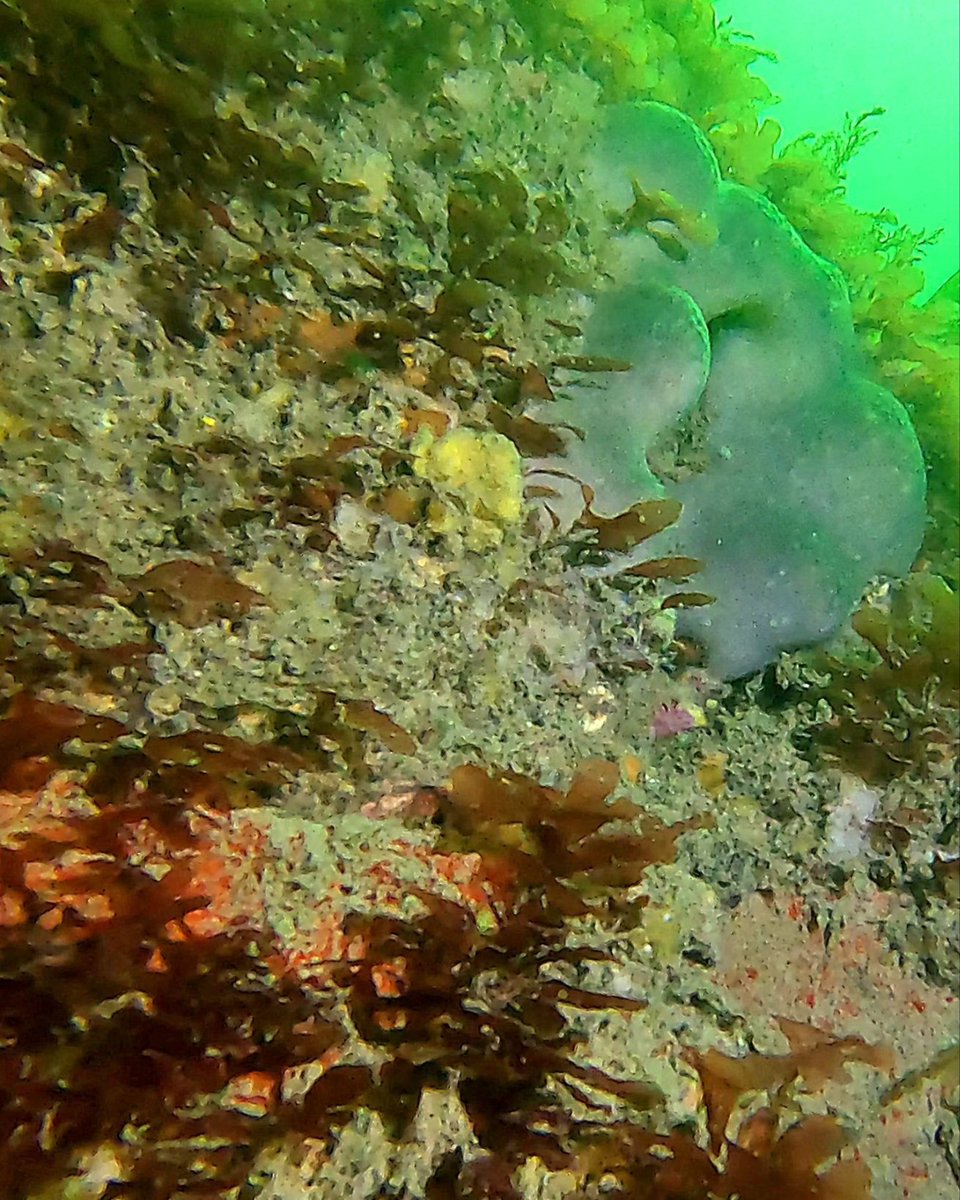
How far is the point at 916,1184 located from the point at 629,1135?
3.56ft

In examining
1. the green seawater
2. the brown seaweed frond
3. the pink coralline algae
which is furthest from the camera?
the green seawater

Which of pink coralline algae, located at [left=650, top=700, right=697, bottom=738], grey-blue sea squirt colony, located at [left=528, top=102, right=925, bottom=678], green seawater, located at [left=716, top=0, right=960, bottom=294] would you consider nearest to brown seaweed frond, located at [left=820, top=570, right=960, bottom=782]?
grey-blue sea squirt colony, located at [left=528, top=102, right=925, bottom=678]

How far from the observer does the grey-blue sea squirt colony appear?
2.64 meters

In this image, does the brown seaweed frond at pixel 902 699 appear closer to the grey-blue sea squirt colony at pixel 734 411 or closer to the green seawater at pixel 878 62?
the grey-blue sea squirt colony at pixel 734 411

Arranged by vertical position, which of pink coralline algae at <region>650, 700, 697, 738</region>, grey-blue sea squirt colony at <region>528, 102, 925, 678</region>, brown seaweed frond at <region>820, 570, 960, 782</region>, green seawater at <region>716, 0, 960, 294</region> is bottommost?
pink coralline algae at <region>650, 700, 697, 738</region>

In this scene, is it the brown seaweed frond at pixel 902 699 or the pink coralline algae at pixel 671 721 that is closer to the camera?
the pink coralline algae at pixel 671 721

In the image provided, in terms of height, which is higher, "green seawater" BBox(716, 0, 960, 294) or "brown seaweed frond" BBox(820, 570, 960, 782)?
"green seawater" BBox(716, 0, 960, 294)

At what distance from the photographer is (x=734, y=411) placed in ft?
9.77

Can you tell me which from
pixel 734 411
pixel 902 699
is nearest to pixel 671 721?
pixel 902 699

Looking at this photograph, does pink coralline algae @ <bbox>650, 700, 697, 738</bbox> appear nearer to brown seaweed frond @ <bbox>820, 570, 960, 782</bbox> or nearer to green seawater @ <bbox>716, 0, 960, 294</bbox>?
brown seaweed frond @ <bbox>820, 570, 960, 782</bbox>

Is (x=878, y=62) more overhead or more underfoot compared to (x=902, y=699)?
more overhead

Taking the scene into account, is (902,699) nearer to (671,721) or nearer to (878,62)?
(671,721)

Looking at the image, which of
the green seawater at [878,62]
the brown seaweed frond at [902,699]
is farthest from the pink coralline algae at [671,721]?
the green seawater at [878,62]

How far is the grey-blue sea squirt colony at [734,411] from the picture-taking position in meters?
2.64
